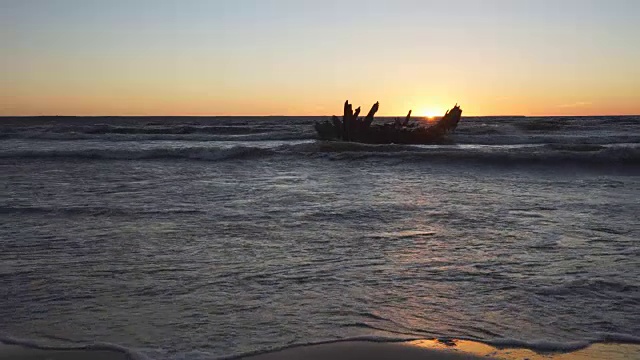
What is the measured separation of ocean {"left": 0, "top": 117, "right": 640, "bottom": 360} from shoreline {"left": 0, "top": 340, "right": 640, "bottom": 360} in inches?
2.9

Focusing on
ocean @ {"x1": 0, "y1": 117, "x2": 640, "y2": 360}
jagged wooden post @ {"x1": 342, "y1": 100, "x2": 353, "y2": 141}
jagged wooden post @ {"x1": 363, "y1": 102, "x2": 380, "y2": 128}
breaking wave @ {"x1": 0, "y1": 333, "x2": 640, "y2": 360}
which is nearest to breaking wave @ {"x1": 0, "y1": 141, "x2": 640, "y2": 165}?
jagged wooden post @ {"x1": 342, "y1": 100, "x2": 353, "y2": 141}

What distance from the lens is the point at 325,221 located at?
666cm

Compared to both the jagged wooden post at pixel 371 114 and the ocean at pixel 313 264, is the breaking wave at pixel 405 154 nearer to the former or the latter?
the jagged wooden post at pixel 371 114

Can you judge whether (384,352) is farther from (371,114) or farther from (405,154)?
(371,114)

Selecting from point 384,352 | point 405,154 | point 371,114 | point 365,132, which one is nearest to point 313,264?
point 384,352

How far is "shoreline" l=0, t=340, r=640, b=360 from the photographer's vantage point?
291cm

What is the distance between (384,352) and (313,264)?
179cm

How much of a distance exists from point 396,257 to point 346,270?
0.61m

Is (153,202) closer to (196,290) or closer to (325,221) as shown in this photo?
(325,221)

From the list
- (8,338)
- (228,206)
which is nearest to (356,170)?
(228,206)

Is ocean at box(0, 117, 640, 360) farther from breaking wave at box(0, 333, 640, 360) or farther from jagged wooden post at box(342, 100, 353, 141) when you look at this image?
jagged wooden post at box(342, 100, 353, 141)

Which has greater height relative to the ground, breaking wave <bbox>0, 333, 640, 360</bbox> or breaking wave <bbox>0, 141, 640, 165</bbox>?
breaking wave <bbox>0, 141, 640, 165</bbox>

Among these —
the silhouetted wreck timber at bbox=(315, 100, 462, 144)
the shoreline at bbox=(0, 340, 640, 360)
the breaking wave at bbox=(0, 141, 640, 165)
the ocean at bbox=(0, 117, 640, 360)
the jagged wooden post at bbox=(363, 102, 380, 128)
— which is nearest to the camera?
the shoreline at bbox=(0, 340, 640, 360)

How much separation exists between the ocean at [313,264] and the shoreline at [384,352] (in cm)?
7
